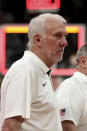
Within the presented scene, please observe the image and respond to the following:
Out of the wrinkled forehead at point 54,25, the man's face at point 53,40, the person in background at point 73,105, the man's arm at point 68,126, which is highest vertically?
the wrinkled forehead at point 54,25

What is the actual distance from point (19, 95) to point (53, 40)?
0.44m

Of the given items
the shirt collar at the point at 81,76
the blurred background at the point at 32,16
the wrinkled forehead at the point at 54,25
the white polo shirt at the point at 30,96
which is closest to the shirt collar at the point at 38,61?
the white polo shirt at the point at 30,96

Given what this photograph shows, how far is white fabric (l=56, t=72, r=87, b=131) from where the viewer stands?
336 centimetres

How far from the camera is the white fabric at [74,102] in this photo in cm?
336

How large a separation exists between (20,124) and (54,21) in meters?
0.63

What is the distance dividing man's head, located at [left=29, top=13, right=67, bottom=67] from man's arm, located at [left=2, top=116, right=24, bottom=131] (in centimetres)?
44

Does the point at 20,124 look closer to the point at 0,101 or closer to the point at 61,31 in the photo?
the point at 0,101

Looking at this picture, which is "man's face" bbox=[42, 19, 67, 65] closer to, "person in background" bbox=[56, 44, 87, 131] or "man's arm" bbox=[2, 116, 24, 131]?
"man's arm" bbox=[2, 116, 24, 131]

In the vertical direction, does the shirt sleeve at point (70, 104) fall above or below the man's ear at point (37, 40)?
below

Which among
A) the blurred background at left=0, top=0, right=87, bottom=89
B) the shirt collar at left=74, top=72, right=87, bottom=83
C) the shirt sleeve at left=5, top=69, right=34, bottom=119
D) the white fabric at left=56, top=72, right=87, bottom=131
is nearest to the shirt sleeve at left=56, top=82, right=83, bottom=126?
the white fabric at left=56, top=72, right=87, bottom=131

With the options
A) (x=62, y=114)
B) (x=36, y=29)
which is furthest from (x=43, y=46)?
(x=62, y=114)

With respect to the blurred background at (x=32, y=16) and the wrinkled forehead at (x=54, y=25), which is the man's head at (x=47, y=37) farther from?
the blurred background at (x=32, y=16)

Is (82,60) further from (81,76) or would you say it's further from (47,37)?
(47,37)

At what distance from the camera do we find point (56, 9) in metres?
8.23
